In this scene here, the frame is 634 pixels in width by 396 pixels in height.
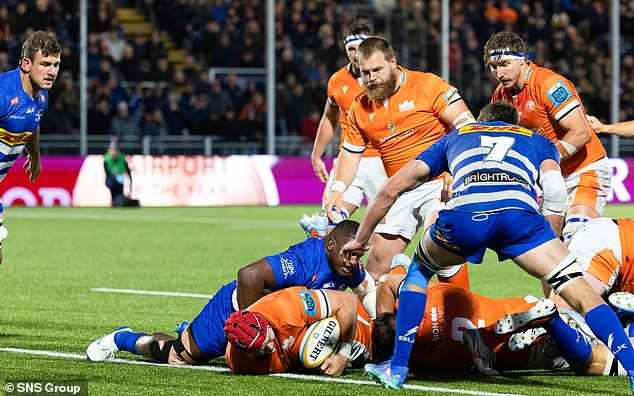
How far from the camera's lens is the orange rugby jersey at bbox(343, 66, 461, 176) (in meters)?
9.25

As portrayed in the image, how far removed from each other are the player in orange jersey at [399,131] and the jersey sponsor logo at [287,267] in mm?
1612

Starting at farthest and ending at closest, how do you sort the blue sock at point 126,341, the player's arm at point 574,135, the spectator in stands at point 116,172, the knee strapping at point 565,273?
the spectator in stands at point 116,172, the player's arm at point 574,135, the blue sock at point 126,341, the knee strapping at point 565,273

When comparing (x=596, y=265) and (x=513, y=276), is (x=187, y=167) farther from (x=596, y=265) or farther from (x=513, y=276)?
(x=596, y=265)

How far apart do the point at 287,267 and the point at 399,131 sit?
228 cm

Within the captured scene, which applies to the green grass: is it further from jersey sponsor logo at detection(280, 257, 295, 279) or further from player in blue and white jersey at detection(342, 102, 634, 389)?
jersey sponsor logo at detection(280, 257, 295, 279)

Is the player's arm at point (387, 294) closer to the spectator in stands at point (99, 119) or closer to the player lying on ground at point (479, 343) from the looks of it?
the player lying on ground at point (479, 343)

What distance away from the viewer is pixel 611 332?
6430 mm

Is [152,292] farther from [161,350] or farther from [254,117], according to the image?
[254,117]

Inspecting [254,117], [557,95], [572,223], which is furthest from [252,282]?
[254,117]

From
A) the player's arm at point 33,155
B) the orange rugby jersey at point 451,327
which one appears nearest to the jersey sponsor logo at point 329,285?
the orange rugby jersey at point 451,327

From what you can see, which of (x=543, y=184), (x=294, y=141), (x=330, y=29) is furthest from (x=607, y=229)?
(x=330, y=29)

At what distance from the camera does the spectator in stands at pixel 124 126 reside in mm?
26000

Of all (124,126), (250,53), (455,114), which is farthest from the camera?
(250,53)

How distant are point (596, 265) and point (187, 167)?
17.9 meters
